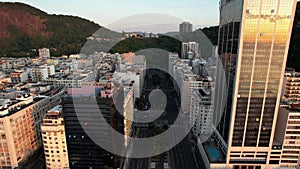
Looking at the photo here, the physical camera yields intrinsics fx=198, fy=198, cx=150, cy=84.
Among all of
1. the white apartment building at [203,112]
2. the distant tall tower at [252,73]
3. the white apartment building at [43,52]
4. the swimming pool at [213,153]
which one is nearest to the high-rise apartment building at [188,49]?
the white apartment building at [203,112]

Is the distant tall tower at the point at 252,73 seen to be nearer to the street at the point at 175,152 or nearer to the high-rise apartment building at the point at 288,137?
the high-rise apartment building at the point at 288,137

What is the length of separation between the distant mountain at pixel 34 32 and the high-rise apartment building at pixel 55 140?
50972 mm

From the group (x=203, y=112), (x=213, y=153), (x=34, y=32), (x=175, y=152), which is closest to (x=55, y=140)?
(x=175, y=152)

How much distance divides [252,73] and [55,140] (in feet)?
56.5

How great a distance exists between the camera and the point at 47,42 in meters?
71.9

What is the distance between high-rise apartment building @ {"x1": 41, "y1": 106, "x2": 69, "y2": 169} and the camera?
1638cm

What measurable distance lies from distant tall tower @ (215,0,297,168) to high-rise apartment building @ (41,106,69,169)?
1436cm

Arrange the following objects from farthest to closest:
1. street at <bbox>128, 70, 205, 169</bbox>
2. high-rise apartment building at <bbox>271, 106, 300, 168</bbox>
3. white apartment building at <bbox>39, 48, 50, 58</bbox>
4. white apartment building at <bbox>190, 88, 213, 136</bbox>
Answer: white apartment building at <bbox>39, 48, 50, 58</bbox>
white apartment building at <bbox>190, 88, 213, 136</bbox>
street at <bbox>128, 70, 205, 169</bbox>
high-rise apartment building at <bbox>271, 106, 300, 168</bbox>

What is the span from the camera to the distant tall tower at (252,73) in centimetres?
1512

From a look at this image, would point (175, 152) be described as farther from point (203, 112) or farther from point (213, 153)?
point (203, 112)

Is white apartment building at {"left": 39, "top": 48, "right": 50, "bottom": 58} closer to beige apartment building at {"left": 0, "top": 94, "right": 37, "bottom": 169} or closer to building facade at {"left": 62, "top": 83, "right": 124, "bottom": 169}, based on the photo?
beige apartment building at {"left": 0, "top": 94, "right": 37, "bottom": 169}

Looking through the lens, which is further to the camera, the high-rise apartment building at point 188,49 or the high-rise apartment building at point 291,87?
the high-rise apartment building at point 188,49

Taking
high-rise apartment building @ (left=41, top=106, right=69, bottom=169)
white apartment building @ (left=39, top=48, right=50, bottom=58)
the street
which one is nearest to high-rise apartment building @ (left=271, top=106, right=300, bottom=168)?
the street

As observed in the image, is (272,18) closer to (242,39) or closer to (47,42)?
(242,39)
